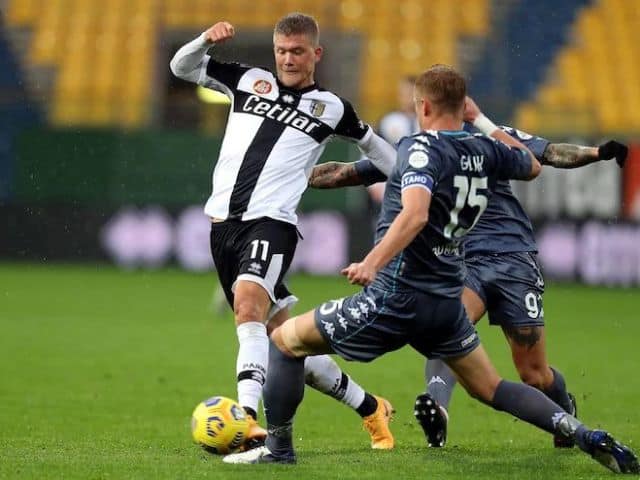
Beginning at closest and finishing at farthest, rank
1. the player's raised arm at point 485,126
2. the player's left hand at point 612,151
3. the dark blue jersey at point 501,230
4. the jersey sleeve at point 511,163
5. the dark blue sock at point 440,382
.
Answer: the jersey sleeve at point 511,163 < the player's raised arm at point 485,126 < the player's left hand at point 612,151 < the dark blue sock at point 440,382 < the dark blue jersey at point 501,230

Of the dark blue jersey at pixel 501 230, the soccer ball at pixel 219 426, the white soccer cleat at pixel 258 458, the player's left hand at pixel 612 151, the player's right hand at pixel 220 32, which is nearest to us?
the soccer ball at pixel 219 426

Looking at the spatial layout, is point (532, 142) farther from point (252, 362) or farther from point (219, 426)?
point (219, 426)

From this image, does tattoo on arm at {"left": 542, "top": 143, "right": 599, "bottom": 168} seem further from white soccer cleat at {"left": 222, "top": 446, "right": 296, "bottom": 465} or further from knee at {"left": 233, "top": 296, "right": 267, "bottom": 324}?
white soccer cleat at {"left": 222, "top": 446, "right": 296, "bottom": 465}

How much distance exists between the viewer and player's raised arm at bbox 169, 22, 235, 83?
6.91m

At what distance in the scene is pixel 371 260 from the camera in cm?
550

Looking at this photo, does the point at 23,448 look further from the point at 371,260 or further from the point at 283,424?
the point at 371,260

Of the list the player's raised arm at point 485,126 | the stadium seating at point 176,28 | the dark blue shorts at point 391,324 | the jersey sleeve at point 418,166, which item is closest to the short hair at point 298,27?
the player's raised arm at point 485,126

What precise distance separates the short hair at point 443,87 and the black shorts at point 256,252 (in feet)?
4.42

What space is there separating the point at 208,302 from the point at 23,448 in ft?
32.0

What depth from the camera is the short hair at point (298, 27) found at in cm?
693

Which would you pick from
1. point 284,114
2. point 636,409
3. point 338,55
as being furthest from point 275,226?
point 338,55

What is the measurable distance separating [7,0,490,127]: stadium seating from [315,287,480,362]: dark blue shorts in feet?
54.4

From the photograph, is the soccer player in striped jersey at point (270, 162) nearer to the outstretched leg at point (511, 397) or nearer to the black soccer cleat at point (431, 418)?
the black soccer cleat at point (431, 418)

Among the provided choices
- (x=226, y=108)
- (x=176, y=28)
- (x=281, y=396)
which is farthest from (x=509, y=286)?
(x=176, y=28)
